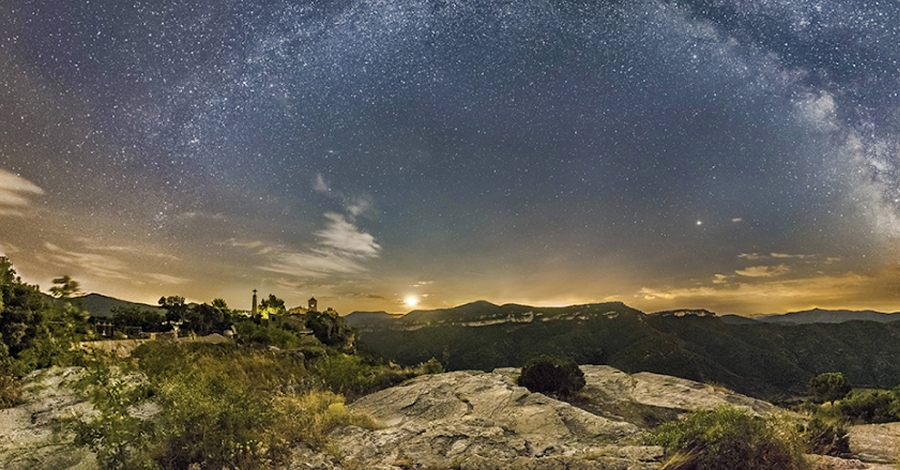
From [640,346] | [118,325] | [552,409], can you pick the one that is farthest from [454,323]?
[552,409]

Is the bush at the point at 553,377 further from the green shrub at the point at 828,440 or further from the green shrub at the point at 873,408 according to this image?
the green shrub at the point at 873,408

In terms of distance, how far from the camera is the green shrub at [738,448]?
235 inches

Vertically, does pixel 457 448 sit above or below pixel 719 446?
below

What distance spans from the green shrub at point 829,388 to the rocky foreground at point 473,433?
1559cm

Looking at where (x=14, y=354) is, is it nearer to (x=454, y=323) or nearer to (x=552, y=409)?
(x=552, y=409)

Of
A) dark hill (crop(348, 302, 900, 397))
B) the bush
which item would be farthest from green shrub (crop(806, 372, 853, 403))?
dark hill (crop(348, 302, 900, 397))

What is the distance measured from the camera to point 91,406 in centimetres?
738

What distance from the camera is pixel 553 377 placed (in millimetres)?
15930

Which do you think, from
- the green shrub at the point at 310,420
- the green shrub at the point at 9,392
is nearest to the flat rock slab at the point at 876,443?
the green shrub at the point at 310,420

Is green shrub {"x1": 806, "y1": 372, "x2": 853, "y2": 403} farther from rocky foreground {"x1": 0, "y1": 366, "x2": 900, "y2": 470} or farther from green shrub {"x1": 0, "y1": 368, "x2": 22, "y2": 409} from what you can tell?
green shrub {"x1": 0, "y1": 368, "x2": 22, "y2": 409}

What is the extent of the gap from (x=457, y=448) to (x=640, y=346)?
69.3 m

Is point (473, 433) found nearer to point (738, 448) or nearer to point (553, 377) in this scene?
point (738, 448)

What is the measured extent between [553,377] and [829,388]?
67.0 ft

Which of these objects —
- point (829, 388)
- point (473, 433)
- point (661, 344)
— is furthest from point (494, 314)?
point (473, 433)
